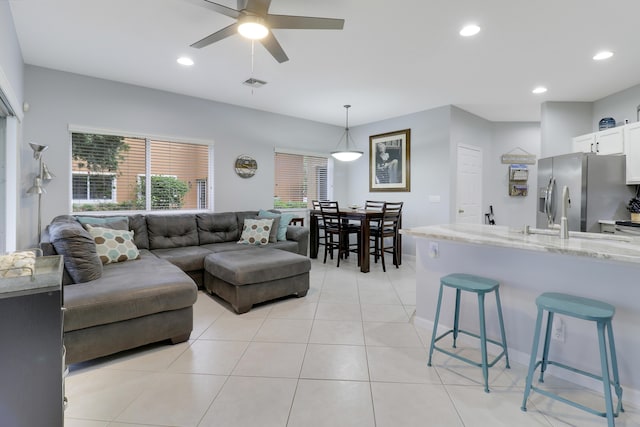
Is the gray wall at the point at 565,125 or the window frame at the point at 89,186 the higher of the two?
the gray wall at the point at 565,125

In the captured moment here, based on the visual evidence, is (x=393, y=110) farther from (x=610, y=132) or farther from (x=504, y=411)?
(x=504, y=411)

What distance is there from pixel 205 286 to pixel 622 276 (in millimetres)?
3670

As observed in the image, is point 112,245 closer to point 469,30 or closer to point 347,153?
point 347,153

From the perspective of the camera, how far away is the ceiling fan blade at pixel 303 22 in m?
2.13

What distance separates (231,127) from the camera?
16.9 ft

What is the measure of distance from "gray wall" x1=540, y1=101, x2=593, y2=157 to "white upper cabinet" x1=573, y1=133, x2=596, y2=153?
136 mm

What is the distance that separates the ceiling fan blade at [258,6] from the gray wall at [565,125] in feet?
15.5

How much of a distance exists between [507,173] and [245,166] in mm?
5121

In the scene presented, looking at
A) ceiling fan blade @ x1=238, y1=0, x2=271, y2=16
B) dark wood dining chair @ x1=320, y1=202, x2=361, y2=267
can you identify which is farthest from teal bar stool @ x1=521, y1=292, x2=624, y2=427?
dark wood dining chair @ x1=320, y1=202, x2=361, y2=267

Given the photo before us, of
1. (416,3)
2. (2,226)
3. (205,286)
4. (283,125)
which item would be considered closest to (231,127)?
(283,125)

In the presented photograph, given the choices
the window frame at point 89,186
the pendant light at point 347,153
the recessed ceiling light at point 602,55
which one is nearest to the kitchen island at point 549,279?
the recessed ceiling light at point 602,55

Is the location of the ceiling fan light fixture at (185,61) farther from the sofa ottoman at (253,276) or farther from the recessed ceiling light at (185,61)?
the sofa ottoman at (253,276)

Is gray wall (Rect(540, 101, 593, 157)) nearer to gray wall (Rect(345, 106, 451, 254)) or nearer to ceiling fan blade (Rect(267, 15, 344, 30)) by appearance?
gray wall (Rect(345, 106, 451, 254))

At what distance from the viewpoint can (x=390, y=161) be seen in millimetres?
6078
